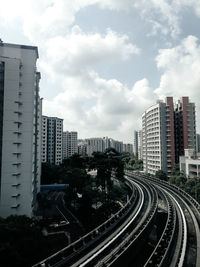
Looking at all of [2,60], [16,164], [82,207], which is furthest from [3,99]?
[82,207]

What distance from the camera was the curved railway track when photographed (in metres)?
21.1

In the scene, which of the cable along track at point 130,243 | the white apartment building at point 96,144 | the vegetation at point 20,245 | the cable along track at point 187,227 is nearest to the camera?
the vegetation at point 20,245

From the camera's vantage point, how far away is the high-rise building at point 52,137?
99.1 meters

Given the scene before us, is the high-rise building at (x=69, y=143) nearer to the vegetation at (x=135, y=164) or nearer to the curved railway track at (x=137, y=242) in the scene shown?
the vegetation at (x=135, y=164)

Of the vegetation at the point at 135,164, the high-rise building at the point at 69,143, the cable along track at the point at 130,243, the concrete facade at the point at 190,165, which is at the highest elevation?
the high-rise building at the point at 69,143

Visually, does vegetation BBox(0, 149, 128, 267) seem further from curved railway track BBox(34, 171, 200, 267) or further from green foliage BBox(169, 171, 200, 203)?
green foliage BBox(169, 171, 200, 203)

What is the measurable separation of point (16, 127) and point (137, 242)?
29879 millimetres

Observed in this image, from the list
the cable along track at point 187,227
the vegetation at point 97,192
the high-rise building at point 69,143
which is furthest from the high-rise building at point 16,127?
the high-rise building at point 69,143

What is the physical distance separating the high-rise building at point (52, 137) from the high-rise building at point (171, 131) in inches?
2089

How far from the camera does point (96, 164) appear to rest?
46906mm

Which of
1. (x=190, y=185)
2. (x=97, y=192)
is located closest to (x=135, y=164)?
(x=190, y=185)

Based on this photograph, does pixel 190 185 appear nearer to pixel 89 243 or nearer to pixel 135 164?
pixel 89 243

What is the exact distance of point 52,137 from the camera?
102188mm

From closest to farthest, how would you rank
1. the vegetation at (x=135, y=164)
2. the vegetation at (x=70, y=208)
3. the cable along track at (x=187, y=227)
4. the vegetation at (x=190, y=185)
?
the vegetation at (x=70, y=208) → the cable along track at (x=187, y=227) → the vegetation at (x=190, y=185) → the vegetation at (x=135, y=164)
